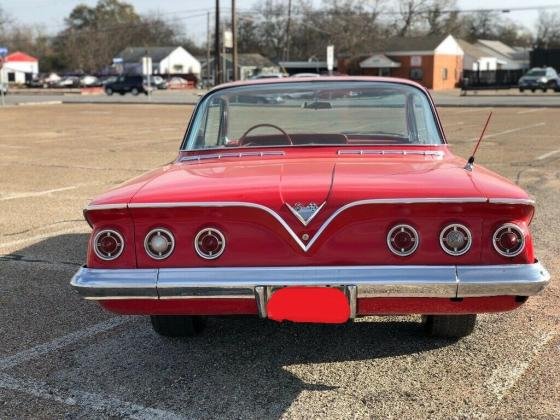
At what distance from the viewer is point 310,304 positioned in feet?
9.26

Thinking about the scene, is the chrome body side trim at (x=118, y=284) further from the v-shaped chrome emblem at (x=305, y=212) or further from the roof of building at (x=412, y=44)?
the roof of building at (x=412, y=44)

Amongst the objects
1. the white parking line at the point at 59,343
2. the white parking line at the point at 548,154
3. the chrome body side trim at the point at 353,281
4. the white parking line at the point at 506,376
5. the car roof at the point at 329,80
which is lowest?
the white parking line at the point at 59,343

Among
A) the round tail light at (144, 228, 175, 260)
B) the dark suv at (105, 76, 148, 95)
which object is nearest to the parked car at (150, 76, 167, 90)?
the dark suv at (105, 76, 148, 95)

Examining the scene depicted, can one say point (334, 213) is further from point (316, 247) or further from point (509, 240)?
point (509, 240)

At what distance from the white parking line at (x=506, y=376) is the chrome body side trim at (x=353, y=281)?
590 millimetres

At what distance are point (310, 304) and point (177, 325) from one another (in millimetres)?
1191

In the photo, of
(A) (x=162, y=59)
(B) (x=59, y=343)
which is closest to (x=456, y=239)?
(B) (x=59, y=343)

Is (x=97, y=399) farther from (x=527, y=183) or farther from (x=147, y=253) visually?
(x=527, y=183)

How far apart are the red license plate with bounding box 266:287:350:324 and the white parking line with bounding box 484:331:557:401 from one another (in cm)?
91

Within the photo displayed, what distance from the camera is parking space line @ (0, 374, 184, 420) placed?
297 cm

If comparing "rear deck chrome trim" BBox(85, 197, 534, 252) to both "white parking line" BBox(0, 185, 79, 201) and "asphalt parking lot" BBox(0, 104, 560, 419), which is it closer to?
"asphalt parking lot" BBox(0, 104, 560, 419)

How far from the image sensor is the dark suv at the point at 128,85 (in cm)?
A: 5291

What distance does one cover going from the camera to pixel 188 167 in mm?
3797

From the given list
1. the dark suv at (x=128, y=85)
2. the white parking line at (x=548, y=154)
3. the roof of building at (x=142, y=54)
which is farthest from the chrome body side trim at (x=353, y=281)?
the roof of building at (x=142, y=54)
